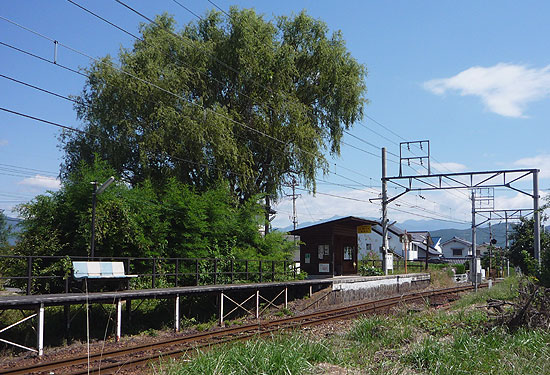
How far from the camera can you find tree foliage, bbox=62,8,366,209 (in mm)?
25406

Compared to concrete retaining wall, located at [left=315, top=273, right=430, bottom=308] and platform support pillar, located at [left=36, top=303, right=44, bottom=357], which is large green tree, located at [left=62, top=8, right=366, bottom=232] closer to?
concrete retaining wall, located at [left=315, top=273, right=430, bottom=308]

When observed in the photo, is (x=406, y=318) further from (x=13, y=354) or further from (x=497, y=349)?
(x=13, y=354)

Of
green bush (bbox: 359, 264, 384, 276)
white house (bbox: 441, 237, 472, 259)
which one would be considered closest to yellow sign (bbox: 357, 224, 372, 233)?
green bush (bbox: 359, 264, 384, 276)

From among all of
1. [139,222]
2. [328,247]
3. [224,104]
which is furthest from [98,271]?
[328,247]

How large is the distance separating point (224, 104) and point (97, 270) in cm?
1525

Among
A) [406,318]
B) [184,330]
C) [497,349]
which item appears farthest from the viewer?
[184,330]

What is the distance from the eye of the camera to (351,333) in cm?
1273

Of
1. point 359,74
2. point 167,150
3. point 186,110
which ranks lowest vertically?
point 167,150

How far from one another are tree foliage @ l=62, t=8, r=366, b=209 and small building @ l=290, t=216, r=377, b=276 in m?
5.70

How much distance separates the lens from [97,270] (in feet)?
53.3

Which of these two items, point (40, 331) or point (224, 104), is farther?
point (224, 104)

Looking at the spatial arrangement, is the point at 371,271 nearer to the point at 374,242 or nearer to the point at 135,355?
the point at 135,355

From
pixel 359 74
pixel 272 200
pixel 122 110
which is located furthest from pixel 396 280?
pixel 122 110

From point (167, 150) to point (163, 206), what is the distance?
3868mm
